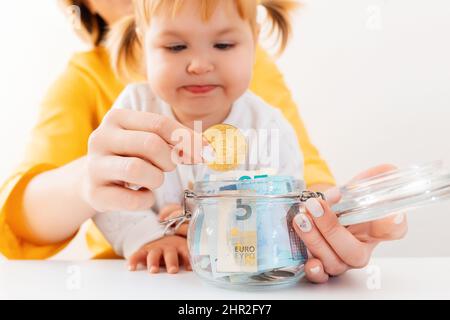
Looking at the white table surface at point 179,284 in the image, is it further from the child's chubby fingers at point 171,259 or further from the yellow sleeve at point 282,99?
the yellow sleeve at point 282,99

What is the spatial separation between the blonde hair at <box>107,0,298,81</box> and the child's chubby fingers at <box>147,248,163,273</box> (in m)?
0.29

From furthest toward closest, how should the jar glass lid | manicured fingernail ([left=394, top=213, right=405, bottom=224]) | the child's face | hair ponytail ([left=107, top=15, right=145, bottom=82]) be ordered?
hair ponytail ([left=107, top=15, right=145, bottom=82]), the child's face, manicured fingernail ([left=394, top=213, right=405, bottom=224]), the jar glass lid

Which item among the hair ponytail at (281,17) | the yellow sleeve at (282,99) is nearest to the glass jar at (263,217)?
the yellow sleeve at (282,99)

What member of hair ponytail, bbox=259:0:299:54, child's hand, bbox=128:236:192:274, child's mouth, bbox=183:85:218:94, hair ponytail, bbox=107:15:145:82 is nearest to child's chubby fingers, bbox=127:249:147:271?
child's hand, bbox=128:236:192:274

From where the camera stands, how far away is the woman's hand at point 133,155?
1.58 ft

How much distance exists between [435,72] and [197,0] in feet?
1.60

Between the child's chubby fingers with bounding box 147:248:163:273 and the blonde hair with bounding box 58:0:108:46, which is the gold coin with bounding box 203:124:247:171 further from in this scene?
the blonde hair with bounding box 58:0:108:46

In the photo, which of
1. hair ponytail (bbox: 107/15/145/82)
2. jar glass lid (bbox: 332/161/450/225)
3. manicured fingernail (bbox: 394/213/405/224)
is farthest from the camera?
hair ponytail (bbox: 107/15/145/82)

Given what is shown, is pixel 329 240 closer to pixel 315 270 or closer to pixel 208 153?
pixel 315 270

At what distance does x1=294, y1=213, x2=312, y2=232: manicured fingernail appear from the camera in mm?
467

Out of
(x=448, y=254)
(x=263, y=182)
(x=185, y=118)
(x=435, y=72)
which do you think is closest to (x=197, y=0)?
(x=185, y=118)

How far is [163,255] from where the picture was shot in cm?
60

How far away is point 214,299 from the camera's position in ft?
1.42

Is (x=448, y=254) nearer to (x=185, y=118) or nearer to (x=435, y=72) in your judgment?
(x=435, y=72)
